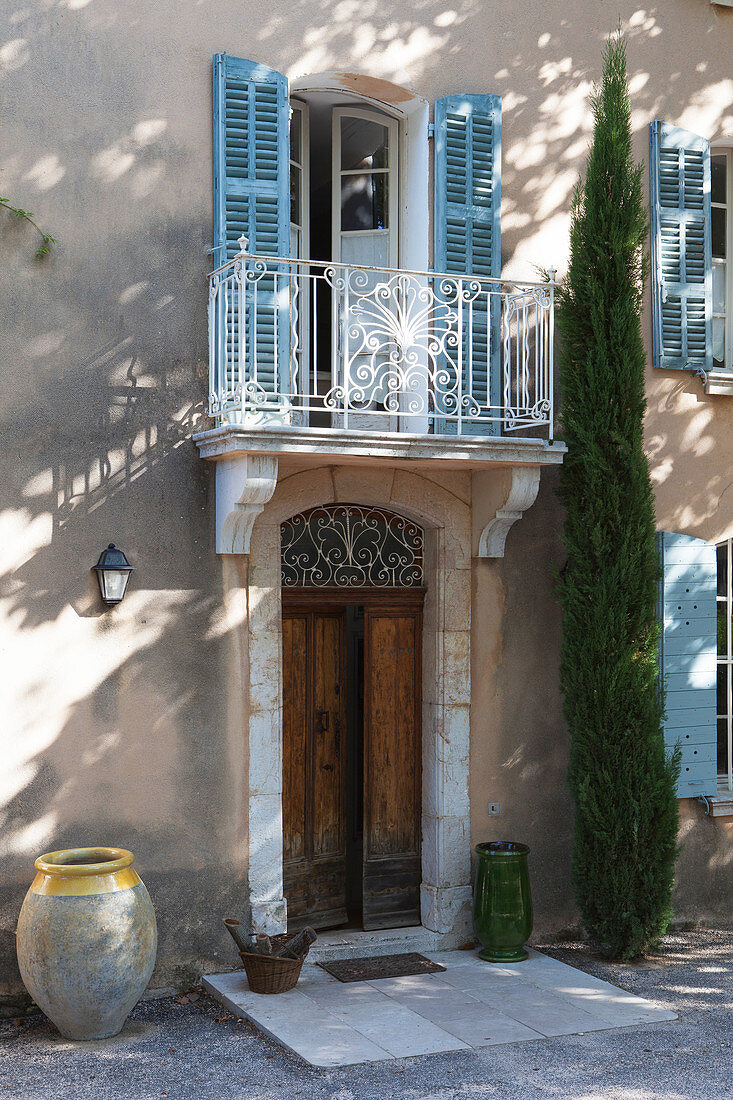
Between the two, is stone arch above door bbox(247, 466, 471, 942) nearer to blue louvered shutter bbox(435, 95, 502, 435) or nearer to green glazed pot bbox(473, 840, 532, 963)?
green glazed pot bbox(473, 840, 532, 963)

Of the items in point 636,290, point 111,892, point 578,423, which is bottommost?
point 111,892

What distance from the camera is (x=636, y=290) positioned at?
7.85 meters

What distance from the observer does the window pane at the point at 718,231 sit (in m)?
9.19

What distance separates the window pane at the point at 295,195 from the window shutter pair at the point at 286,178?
552mm

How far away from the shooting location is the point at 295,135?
809 centimetres

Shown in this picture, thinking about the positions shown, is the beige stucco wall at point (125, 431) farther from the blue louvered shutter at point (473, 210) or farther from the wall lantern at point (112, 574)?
the blue louvered shutter at point (473, 210)

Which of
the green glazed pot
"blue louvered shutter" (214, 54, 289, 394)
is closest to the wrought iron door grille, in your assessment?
"blue louvered shutter" (214, 54, 289, 394)

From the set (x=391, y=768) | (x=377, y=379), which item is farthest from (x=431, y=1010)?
(x=377, y=379)

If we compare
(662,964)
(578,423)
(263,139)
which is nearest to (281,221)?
(263,139)

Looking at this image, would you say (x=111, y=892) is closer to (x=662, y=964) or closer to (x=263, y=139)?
(x=662, y=964)

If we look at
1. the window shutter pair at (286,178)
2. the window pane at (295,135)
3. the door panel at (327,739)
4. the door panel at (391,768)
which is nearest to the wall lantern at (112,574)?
the window shutter pair at (286,178)

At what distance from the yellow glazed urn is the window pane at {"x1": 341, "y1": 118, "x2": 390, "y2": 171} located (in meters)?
5.23

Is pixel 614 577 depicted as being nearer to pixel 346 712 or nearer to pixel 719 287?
pixel 346 712

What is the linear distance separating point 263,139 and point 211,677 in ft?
11.4
